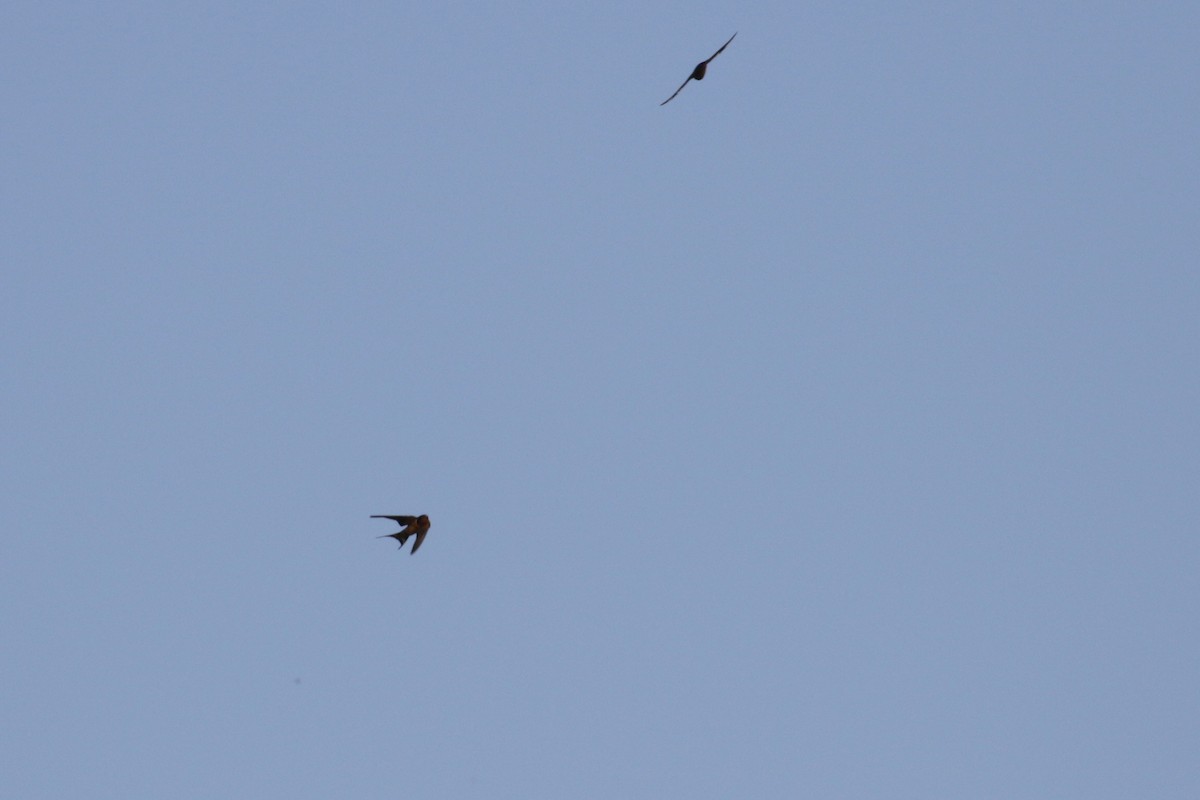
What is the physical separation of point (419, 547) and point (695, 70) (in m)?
18.8

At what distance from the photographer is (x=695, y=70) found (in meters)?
60.6

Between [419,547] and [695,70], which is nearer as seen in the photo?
[695,70]

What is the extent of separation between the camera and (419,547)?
65.9 meters

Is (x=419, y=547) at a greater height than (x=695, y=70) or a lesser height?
lesser
